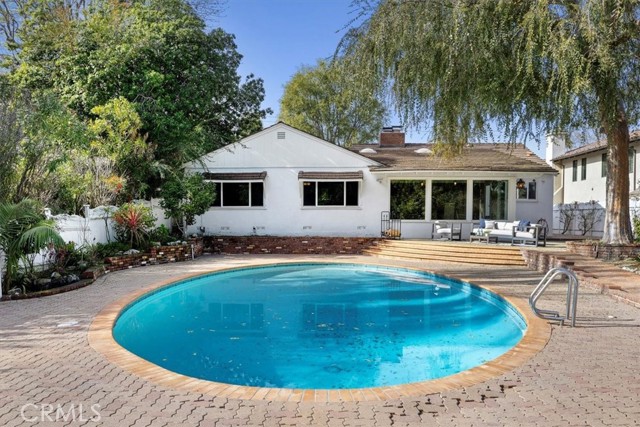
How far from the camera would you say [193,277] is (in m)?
12.3

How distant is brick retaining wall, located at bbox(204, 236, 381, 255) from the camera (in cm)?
1847

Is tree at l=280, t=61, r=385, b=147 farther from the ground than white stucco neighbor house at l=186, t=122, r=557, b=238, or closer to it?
farther from the ground

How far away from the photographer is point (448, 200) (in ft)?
63.7

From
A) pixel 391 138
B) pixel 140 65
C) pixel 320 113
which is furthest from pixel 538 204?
pixel 320 113

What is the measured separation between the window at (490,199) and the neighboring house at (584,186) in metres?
3.15

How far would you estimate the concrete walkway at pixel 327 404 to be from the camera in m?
3.90

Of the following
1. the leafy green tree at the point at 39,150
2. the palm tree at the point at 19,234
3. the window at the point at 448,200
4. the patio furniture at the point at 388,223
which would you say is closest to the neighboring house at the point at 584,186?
the window at the point at 448,200

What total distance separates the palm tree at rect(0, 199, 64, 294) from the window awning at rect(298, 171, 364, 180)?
11.6m

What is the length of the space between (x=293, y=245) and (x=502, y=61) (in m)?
11.7

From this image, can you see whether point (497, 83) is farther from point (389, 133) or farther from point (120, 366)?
point (389, 133)

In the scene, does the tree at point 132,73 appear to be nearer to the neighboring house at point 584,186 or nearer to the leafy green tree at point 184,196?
the leafy green tree at point 184,196

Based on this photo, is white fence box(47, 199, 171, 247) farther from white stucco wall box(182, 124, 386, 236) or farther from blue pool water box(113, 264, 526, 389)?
white stucco wall box(182, 124, 386, 236)

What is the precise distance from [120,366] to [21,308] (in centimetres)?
462

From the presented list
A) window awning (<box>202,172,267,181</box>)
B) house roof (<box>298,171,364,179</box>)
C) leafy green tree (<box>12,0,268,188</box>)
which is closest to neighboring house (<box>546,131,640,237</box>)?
house roof (<box>298,171,364,179</box>)
